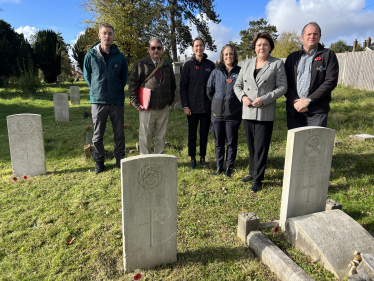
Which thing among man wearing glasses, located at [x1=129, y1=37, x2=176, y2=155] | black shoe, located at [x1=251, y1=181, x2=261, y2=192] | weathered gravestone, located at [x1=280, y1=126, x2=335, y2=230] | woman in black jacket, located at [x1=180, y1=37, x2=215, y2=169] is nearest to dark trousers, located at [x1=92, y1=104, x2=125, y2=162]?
man wearing glasses, located at [x1=129, y1=37, x2=176, y2=155]

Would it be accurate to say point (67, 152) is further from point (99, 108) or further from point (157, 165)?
point (157, 165)

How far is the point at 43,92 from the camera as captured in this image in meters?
17.8

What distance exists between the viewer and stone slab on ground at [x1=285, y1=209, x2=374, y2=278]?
2.52 meters

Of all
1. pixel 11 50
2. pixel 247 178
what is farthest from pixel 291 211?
pixel 11 50

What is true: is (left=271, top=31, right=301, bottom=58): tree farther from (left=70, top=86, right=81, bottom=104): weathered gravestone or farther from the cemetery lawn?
the cemetery lawn

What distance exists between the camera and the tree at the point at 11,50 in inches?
894

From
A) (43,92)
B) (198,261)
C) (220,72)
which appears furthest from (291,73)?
(43,92)

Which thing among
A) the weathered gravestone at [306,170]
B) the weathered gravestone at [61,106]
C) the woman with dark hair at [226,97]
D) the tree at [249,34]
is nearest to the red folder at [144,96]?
Answer: the woman with dark hair at [226,97]

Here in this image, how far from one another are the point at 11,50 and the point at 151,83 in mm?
25307

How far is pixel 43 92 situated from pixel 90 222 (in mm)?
17315

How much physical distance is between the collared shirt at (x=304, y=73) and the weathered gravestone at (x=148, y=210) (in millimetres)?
2362

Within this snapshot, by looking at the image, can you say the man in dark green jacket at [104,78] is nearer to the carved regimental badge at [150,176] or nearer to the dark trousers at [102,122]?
the dark trousers at [102,122]

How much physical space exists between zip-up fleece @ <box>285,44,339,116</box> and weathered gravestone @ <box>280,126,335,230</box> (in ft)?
2.40

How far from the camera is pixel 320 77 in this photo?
11.8ft
